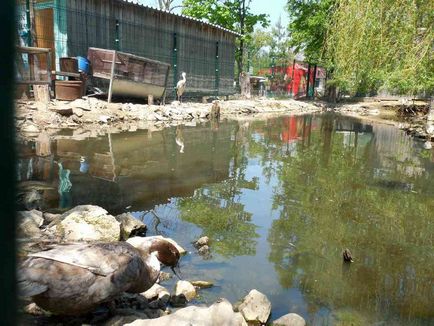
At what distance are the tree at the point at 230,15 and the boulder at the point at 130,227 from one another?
25619mm

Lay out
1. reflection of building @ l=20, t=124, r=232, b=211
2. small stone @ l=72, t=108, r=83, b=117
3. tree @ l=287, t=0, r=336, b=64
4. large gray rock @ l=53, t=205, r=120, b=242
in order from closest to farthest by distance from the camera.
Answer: large gray rock @ l=53, t=205, r=120, b=242
reflection of building @ l=20, t=124, r=232, b=211
small stone @ l=72, t=108, r=83, b=117
tree @ l=287, t=0, r=336, b=64

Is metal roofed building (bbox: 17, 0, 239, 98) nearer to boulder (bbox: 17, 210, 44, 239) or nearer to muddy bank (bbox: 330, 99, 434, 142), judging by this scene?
boulder (bbox: 17, 210, 44, 239)

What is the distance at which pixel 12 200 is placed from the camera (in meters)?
0.86

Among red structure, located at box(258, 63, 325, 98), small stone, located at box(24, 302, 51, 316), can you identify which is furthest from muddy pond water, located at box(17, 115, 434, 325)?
red structure, located at box(258, 63, 325, 98)

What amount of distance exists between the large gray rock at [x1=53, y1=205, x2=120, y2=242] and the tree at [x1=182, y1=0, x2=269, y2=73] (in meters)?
26.1

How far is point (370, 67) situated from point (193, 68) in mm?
14898

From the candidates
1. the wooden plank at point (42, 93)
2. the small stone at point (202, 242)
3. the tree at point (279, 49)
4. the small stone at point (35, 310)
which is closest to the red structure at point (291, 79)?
the tree at point (279, 49)

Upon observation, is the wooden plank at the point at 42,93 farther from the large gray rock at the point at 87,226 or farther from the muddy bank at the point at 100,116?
the large gray rock at the point at 87,226

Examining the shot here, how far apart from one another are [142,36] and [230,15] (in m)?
13.8

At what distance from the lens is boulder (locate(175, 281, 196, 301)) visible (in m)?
3.92

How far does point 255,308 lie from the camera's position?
3.70m

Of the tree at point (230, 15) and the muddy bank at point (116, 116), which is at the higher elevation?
the tree at point (230, 15)

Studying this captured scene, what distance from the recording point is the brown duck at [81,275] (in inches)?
113

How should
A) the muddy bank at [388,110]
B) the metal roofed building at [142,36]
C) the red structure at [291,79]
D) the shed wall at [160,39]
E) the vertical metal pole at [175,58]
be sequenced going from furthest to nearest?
the red structure at [291,79], the muddy bank at [388,110], the vertical metal pole at [175,58], the shed wall at [160,39], the metal roofed building at [142,36]
